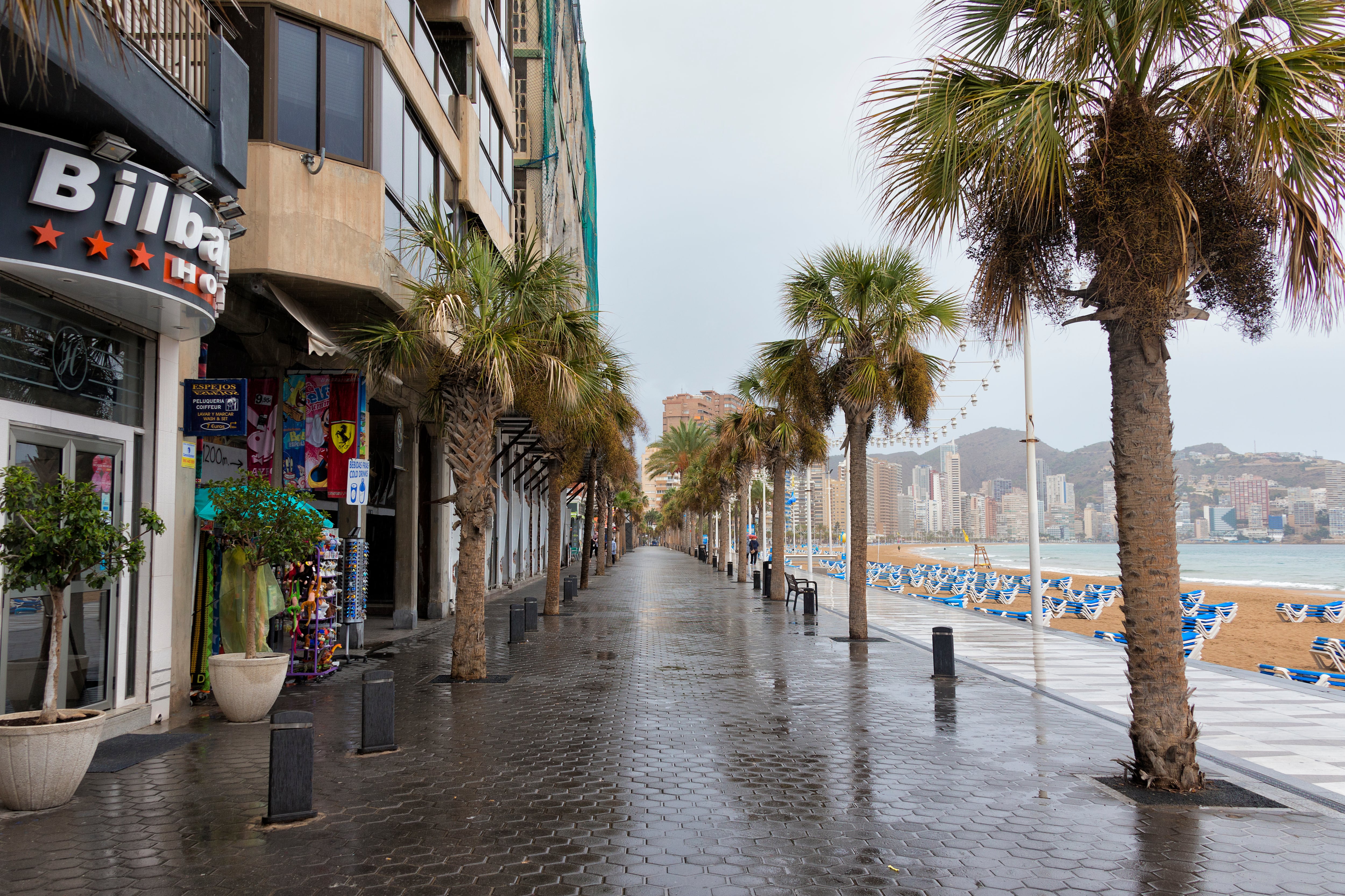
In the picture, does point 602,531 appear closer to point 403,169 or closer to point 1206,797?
point 403,169

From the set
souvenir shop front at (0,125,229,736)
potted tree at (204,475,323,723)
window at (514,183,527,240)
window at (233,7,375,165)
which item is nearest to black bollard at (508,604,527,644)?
potted tree at (204,475,323,723)

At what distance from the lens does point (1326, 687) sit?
12422mm

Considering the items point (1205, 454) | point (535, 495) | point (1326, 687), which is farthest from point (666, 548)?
point (1326, 687)

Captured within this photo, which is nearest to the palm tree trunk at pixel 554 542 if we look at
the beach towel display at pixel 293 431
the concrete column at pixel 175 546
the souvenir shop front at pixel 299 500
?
the souvenir shop front at pixel 299 500

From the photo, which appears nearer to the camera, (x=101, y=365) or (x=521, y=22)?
(x=101, y=365)

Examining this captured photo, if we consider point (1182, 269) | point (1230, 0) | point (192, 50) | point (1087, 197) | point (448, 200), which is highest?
point (448, 200)

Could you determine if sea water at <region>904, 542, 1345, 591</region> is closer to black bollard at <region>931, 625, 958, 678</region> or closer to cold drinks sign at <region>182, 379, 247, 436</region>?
black bollard at <region>931, 625, 958, 678</region>

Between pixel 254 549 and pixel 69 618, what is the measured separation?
1890 mm

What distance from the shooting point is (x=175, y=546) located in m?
9.52

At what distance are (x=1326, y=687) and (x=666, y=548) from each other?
125 metres

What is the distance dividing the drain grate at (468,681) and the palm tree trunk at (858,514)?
686 centimetres

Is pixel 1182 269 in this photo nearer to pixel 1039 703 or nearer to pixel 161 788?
pixel 1039 703

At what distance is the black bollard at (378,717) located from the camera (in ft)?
25.7

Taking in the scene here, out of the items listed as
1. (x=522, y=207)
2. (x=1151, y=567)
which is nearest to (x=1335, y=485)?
(x=522, y=207)
